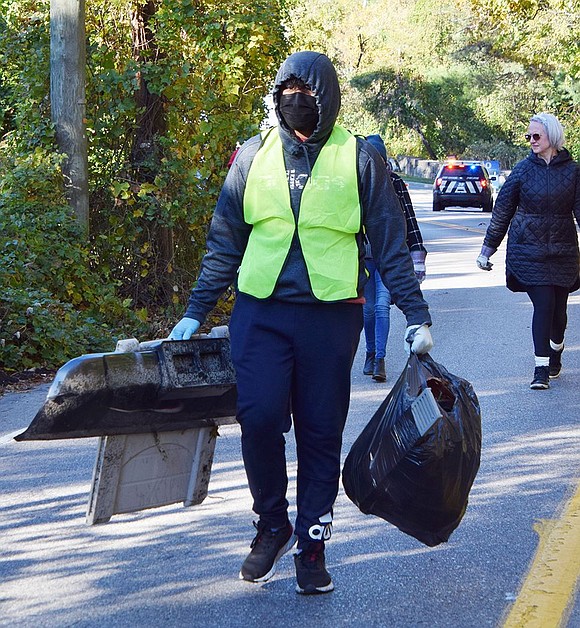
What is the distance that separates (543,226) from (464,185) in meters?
26.4

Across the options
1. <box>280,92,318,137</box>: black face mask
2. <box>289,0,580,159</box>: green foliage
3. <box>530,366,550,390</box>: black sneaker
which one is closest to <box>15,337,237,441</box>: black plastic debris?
<box>280,92,318,137</box>: black face mask

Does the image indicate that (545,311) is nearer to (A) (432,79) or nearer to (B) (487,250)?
(B) (487,250)

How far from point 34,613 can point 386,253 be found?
1796 mm

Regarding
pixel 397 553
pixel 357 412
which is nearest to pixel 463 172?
pixel 357 412

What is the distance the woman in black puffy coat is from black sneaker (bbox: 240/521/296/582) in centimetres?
431

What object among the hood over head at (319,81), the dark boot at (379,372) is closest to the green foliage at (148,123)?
the dark boot at (379,372)

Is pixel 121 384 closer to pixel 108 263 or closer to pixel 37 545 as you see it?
pixel 37 545

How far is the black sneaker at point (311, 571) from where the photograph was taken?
14.1 feet

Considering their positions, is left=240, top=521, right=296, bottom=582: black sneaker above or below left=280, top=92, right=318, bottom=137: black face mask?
below

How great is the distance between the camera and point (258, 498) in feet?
14.3

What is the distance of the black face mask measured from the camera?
4102 millimetres

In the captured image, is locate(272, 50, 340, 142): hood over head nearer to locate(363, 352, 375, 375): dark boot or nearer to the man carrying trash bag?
the man carrying trash bag

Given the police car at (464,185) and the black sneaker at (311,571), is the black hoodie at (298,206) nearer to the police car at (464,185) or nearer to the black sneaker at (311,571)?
the black sneaker at (311,571)

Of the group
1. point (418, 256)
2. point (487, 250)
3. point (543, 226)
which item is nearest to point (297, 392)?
point (418, 256)
